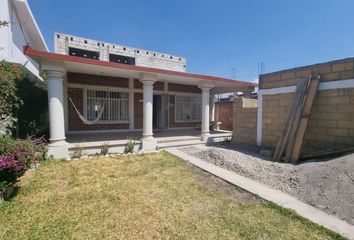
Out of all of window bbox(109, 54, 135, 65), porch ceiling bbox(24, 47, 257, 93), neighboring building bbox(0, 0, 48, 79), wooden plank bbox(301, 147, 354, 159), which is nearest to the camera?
wooden plank bbox(301, 147, 354, 159)

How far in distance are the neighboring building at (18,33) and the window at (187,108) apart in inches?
266

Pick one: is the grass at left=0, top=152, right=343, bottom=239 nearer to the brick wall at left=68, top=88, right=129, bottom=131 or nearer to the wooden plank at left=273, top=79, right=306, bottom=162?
the wooden plank at left=273, top=79, right=306, bottom=162

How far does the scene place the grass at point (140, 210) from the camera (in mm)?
2441

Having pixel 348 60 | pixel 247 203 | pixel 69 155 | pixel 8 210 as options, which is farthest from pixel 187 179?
pixel 348 60

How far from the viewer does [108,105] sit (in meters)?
8.76

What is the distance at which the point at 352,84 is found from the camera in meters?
4.55

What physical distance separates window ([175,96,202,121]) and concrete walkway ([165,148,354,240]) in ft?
19.1

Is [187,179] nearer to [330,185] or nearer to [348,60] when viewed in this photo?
[330,185]

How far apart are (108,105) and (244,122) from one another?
19.1 ft

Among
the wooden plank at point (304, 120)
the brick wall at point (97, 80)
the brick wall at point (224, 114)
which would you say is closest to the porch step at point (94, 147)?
the brick wall at point (97, 80)

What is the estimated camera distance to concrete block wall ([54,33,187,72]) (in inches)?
564

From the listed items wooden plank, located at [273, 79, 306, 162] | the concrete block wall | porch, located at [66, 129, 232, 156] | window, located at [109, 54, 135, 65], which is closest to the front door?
porch, located at [66, 129, 232, 156]

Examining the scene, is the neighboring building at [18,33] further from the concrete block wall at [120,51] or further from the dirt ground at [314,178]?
the dirt ground at [314,178]

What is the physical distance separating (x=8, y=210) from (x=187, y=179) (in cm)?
304
